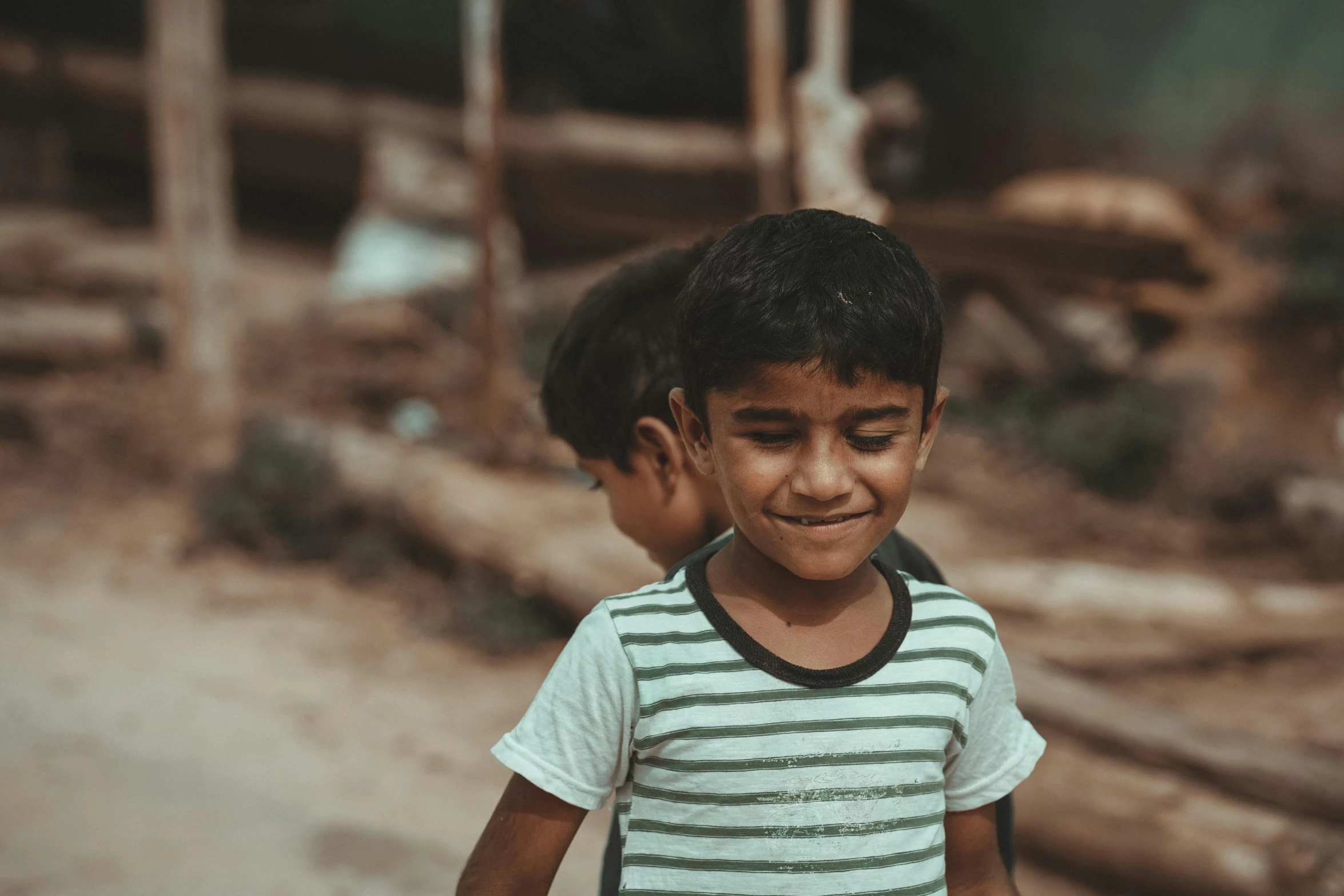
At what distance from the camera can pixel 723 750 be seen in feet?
3.57

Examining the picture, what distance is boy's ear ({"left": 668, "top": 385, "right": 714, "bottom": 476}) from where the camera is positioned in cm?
117

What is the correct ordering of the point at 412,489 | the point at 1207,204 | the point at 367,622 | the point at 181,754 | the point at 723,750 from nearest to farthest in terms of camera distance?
the point at 723,750 → the point at 181,754 → the point at 367,622 → the point at 412,489 → the point at 1207,204

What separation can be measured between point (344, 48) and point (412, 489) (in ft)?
22.9

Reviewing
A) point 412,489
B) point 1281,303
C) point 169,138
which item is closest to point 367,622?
point 412,489

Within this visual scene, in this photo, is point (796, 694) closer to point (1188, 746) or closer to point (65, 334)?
point (1188, 746)

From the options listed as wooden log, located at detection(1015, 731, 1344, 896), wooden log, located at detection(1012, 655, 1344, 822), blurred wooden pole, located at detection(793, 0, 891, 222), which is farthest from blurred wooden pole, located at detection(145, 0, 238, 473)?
wooden log, located at detection(1015, 731, 1344, 896)

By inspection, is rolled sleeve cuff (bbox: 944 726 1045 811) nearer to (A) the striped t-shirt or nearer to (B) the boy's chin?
(A) the striped t-shirt

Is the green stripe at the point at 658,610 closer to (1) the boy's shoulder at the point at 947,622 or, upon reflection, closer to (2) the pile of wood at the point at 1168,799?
(1) the boy's shoulder at the point at 947,622

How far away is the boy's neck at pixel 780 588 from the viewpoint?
1.15 meters

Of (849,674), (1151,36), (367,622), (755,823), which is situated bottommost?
(755,823)

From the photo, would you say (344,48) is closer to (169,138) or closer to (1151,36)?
(169,138)

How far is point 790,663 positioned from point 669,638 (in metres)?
0.12

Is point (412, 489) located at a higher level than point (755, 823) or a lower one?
higher

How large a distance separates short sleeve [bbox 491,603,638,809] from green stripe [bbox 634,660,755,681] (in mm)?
13
